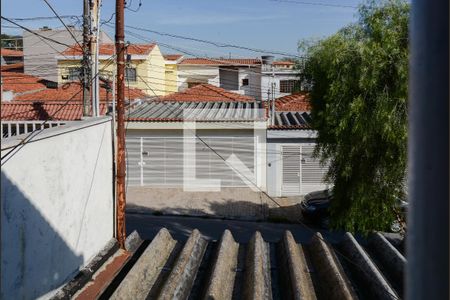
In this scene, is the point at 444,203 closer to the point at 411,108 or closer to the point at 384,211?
the point at 411,108

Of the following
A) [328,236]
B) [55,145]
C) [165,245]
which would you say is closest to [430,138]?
[55,145]

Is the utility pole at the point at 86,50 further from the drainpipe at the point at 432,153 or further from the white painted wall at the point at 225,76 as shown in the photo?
the white painted wall at the point at 225,76

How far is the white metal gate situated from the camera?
21.4 meters

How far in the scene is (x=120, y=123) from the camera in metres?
6.10

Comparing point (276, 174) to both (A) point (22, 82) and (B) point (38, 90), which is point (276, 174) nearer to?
(B) point (38, 90)

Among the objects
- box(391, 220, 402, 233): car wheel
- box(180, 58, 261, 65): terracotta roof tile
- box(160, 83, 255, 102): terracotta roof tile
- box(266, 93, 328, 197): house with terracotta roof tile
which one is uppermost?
box(180, 58, 261, 65): terracotta roof tile

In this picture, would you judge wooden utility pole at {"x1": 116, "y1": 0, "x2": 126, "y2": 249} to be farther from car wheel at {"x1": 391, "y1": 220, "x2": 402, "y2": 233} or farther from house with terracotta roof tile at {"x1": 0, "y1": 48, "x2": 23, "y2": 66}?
house with terracotta roof tile at {"x1": 0, "y1": 48, "x2": 23, "y2": 66}

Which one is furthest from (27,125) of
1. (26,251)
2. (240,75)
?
(240,75)

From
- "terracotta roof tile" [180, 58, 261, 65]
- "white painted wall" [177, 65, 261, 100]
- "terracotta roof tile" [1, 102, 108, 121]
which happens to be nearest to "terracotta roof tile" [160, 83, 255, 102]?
"terracotta roof tile" [1, 102, 108, 121]

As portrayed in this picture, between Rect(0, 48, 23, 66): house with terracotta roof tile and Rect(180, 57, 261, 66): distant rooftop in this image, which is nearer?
Rect(180, 57, 261, 66): distant rooftop

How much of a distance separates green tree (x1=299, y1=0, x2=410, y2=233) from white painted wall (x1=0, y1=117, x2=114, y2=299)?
5701 mm

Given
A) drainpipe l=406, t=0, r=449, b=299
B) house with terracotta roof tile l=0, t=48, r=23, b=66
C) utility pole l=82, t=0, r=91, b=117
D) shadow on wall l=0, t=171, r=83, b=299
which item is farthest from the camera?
house with terracotta roof tile l=0, t=48, r=23, b=66

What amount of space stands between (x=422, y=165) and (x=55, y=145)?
3.68 metres

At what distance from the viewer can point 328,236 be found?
16.9 meters
